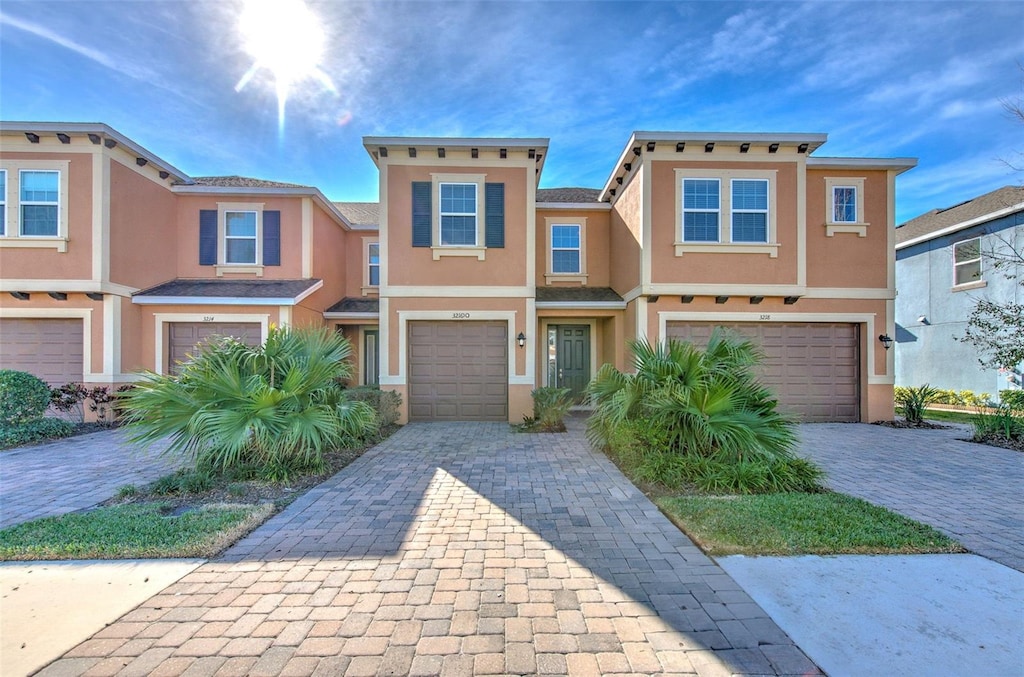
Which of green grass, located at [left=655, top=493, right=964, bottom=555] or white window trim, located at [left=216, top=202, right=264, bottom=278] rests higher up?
white window trim, located at [left=216, top=202, right=264, bottom=278]

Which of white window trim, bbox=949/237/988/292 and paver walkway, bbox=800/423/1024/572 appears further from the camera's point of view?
white window trim, bbox=949/237/988/292

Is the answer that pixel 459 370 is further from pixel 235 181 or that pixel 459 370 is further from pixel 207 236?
pixel 235 181

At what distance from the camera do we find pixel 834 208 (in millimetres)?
10641

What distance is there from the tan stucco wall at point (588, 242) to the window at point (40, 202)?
466 inches

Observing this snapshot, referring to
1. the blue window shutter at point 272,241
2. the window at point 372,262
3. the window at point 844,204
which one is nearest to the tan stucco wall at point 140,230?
the blue window shutter at point 272,241

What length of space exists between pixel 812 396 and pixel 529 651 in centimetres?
1105

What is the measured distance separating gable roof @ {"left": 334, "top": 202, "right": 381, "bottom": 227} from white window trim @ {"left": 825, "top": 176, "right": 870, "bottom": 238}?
1315 centimetres

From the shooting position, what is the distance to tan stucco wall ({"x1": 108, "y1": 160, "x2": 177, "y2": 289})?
34.0 ft

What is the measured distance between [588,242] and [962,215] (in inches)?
516

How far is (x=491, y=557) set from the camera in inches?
138

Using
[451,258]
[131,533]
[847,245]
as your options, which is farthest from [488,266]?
[847,245]

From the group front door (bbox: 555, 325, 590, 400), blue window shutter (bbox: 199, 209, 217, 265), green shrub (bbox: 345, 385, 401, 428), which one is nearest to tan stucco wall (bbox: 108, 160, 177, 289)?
blue window shutter (bbox: 199, 209, 217, 265)

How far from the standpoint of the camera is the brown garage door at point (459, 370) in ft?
34.7

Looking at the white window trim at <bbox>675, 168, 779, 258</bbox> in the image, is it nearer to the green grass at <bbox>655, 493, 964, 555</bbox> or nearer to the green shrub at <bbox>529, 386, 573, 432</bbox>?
the green shrub at <bbox>529, 386, 573, 432</bbox>
